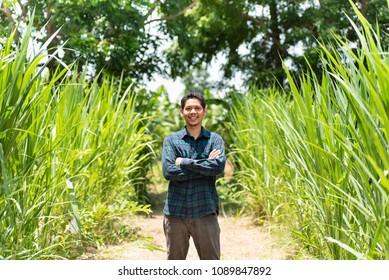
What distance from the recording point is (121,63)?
8.83 m

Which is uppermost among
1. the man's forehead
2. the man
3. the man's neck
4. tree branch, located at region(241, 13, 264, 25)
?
tree branch, located at region(241, 13, 264, 25)

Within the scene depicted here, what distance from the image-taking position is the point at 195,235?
2.49 m

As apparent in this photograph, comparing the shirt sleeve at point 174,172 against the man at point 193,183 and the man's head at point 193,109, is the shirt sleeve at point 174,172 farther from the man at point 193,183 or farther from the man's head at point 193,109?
the man's head at point 193,109

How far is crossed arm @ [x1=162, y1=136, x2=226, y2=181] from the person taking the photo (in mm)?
2398

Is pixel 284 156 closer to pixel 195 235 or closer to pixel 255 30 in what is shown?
pixel 195 235

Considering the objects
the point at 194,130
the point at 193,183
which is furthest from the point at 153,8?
the point at 193,183

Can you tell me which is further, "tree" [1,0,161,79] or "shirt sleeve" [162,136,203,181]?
"tree" [1,0,161,79]

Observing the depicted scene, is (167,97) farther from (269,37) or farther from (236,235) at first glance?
(236,235)

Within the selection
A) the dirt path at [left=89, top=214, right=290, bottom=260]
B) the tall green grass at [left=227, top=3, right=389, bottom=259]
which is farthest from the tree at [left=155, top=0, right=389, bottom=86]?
the tall green grass at [left=227, top=3, right=389, bottom=259]

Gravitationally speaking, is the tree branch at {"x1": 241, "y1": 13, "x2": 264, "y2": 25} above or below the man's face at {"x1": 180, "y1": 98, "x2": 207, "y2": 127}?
above

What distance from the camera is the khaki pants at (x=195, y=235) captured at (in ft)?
8.10

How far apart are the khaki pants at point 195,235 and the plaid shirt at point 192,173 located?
0.15 ft

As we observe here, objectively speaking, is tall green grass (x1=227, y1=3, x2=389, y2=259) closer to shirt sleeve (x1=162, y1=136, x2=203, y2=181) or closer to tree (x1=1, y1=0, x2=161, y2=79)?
shirt sleeve (x1=162, y1=136, x2=203, y2=181)
